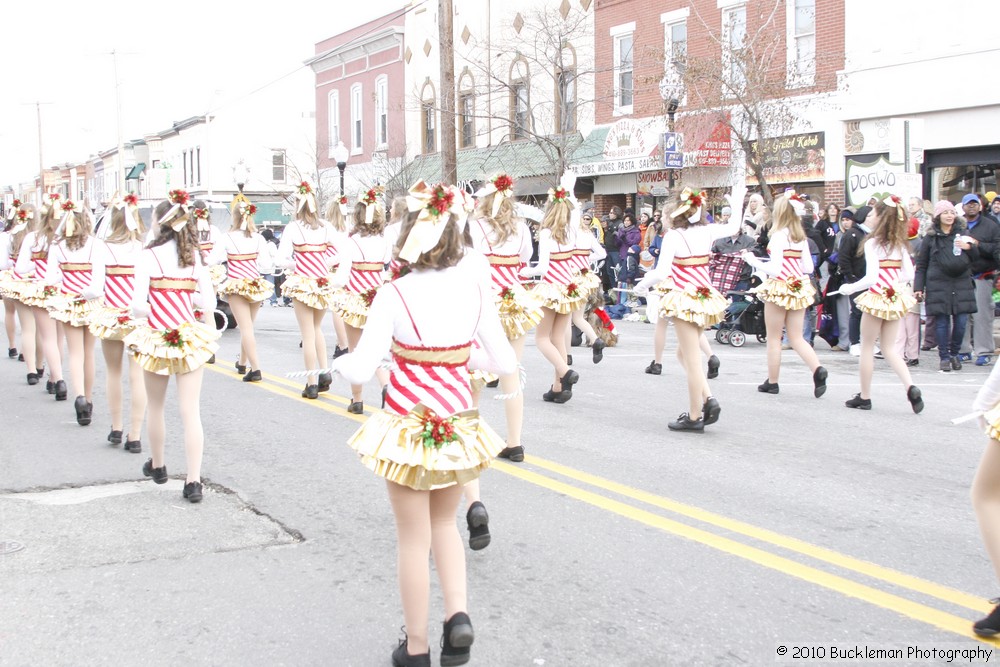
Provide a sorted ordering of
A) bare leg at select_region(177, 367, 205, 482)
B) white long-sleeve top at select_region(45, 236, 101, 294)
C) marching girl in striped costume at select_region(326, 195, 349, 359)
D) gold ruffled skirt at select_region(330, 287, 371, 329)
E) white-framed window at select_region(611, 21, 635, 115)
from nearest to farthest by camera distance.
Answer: bare leg at select_region(177, 367, 205, 482), white long-sleeve top at select_region(45, 236, 101, 294), gold ruffled skirt at select_region(330, 287, 371, 329), marching girl in striped costume at select_region(326, 195, 349, 359), white-framed window at select_region(611, 21, 635, 115)

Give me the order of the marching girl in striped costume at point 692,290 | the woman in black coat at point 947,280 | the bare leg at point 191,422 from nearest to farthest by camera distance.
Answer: the bare leg at point 191,422 → the marching girl in striped costume at point 692,290 → the woman in black coat at point 947,280

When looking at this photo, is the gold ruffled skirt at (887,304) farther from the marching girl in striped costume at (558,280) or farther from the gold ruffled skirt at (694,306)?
the marching girl in striped costume at (558,280)

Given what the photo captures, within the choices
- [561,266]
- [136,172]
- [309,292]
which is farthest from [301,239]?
[136,172]

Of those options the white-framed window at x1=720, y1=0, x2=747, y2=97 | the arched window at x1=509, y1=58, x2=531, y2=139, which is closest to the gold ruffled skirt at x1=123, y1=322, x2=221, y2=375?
the white-framed window at x1=720, y1=0, x2=747, y2=97

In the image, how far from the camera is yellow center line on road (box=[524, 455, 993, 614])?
5.09 m

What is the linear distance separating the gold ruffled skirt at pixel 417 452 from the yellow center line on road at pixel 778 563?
205 centimetres

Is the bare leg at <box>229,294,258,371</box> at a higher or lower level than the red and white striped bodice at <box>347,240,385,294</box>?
lower

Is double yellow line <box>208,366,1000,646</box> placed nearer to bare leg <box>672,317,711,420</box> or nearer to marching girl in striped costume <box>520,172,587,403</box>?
bare leg <box>672,317,711,420</box>

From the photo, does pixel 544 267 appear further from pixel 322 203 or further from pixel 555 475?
pixel 322 203

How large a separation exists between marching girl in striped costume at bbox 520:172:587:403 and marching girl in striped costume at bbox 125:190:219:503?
140 inches

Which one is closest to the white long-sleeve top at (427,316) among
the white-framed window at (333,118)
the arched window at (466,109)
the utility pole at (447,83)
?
the utility pole at (447,83)

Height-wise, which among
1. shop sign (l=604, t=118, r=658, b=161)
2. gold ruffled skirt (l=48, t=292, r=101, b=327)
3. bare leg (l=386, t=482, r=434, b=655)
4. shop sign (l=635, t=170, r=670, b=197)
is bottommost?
bare leg (l=386, t=482, r=434, b=655)

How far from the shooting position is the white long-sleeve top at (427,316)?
408cm

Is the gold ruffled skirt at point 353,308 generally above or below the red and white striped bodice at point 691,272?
below
